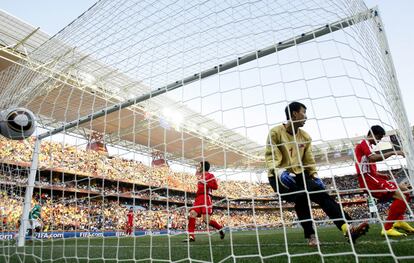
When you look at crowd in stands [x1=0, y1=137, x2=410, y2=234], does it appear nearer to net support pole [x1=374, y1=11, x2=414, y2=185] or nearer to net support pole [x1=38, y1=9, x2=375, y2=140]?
net support pole [x1=38, y1=9, x2=375, y2=140]

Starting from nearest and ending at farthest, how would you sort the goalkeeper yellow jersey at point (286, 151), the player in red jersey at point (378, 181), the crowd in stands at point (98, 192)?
the goalkeeper yellow jersey at point (286, 151) < the player in red jersey at point (378, 181) < the crowd in stands at point (98, 192)

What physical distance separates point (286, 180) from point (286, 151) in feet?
1.45

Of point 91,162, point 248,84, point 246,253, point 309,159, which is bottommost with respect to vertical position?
point 246,253

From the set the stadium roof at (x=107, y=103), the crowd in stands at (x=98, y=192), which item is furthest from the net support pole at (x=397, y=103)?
the crowd in stands at (x=98, y=192)

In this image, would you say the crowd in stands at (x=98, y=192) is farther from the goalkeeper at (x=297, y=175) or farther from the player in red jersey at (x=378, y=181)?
the goalkeeper at (x=297, y=175)

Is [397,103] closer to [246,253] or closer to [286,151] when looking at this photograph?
[286,151]

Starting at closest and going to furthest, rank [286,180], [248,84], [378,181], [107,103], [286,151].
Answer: [286,180] < [248,84] < [286,151] < [378,181] < [107,103]

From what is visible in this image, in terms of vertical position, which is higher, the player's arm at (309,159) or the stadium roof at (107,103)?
the stadium roof at (107,103)

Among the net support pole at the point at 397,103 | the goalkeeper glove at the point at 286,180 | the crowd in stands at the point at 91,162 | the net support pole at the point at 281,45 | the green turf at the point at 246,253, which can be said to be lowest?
the green turf at the point at 246,253

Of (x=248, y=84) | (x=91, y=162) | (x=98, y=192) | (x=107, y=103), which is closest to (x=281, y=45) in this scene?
(x=248, y=84)

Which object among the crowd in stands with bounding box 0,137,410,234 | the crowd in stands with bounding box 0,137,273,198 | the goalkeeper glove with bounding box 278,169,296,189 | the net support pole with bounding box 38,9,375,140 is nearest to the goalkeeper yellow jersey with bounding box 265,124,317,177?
the goalkeeper glove with bounding box 278,169,296,189

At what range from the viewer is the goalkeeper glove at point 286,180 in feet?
9.27

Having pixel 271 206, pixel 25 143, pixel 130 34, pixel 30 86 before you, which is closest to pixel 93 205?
pixel 25 143

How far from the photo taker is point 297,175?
9.86ft
